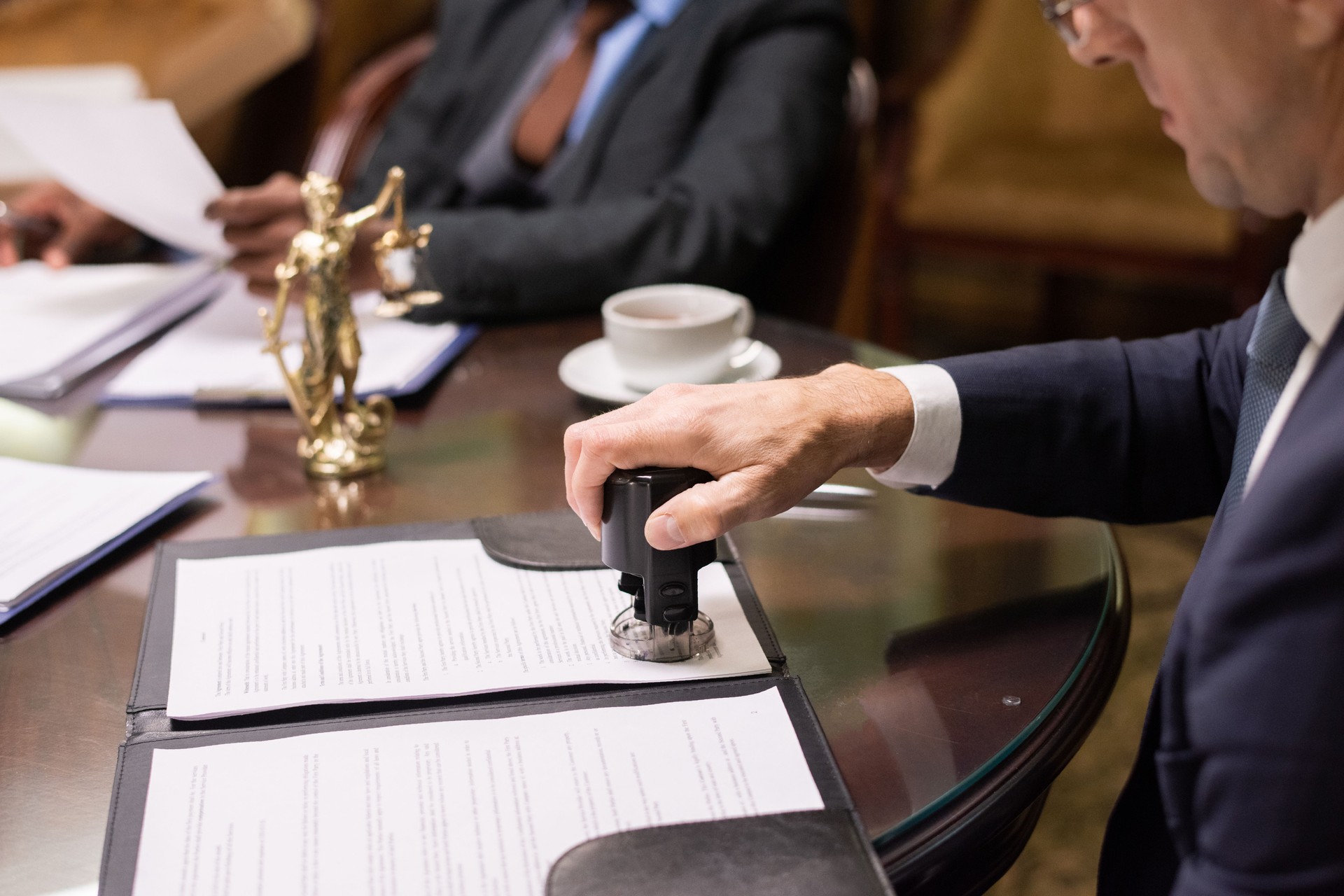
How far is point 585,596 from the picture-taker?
67 cm

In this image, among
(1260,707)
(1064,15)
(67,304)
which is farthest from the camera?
(67,304)

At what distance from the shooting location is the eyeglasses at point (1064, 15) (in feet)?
1.90

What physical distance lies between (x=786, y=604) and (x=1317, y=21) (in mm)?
381

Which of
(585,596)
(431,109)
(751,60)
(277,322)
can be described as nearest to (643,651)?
(585,596)

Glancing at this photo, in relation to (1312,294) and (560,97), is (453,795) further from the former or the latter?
(560,97)

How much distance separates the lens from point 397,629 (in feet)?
2.09

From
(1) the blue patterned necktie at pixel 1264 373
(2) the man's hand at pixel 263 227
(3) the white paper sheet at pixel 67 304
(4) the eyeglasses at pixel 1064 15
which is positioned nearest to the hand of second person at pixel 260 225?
(2) the man's hand at pixel 263 227

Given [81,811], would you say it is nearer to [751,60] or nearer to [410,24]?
[751,60]

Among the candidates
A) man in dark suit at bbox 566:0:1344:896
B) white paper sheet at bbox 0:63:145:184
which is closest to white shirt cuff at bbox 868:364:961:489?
man in dark suit at bbox 566:0:1344:896

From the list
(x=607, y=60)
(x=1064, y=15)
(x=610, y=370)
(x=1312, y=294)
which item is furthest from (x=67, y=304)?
(x=1312, y=294)

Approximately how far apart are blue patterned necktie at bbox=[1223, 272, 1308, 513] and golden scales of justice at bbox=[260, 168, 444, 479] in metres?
0.54

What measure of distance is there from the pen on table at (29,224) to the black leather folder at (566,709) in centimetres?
79

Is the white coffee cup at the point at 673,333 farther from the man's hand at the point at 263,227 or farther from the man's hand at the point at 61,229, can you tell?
the man's hand at the point at 61,229

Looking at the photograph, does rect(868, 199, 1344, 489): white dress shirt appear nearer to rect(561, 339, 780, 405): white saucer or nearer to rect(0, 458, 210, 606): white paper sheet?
rect(561, 339, 780, 405): white saucer
